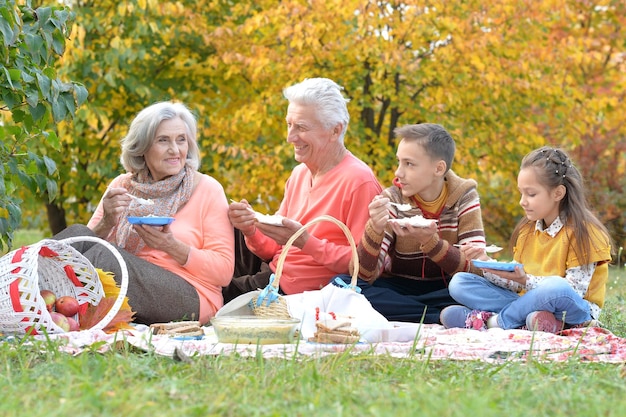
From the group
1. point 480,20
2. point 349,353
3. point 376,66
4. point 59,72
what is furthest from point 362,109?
point 349,353

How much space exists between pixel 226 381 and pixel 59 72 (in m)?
5.98

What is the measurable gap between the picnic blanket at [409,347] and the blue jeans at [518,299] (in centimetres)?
23

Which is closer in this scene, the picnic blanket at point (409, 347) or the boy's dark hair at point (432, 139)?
the picnic blanket at point (409, 347)

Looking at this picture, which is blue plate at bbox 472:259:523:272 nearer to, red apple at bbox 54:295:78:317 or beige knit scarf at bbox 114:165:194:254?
beige knit scarf at bbox 114:165:194:254

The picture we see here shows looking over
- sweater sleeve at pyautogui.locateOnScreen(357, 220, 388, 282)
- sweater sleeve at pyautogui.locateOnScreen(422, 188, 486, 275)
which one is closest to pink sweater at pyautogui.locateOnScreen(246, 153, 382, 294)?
sweater sleeve at pyautogui.locateOnScreen(357, 220, 388, 282)

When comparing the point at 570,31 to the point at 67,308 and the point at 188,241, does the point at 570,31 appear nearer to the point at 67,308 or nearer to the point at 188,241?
the point at 188,241

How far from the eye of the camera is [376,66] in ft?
27.9

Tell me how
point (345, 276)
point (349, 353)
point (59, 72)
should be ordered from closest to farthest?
point (349, 353) < point (345, 276) < point (59, 72)

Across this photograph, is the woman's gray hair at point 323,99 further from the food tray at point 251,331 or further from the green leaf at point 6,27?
the green leaf at point 6,27

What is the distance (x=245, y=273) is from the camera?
205 inches

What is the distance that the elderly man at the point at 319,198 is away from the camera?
4668 mm

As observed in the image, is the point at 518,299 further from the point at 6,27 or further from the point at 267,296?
the point at 6,27

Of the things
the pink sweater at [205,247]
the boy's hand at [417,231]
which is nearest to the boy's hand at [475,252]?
the boy's hand at [417,231]

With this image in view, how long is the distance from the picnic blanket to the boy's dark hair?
3.55ft
